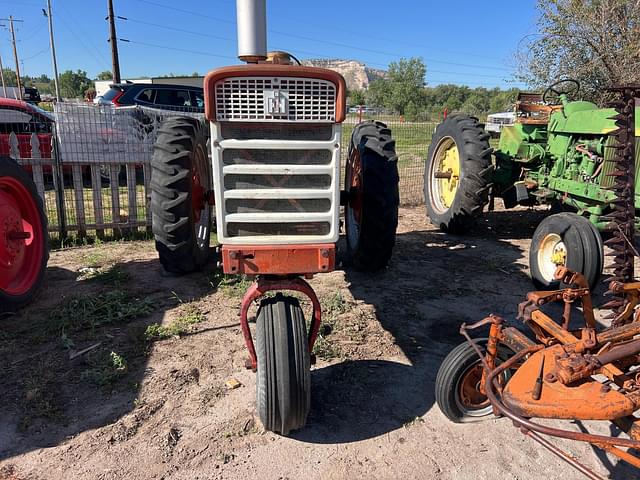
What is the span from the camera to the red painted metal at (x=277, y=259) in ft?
9.33

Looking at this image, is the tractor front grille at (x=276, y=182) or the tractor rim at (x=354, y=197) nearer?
the tractor front grille at (x=276, y=182)

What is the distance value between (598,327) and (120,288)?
4.31m

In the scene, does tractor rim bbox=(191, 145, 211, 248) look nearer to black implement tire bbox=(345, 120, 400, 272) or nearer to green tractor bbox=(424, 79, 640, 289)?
black implement tire bbox=(345, 120, 400, 272)

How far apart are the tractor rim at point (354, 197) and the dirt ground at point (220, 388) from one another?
582 mm

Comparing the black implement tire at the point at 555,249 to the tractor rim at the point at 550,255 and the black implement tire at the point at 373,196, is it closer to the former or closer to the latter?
the tractor rim at the point at 550,255

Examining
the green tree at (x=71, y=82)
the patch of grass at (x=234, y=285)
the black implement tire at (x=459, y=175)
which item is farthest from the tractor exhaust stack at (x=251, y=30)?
the green tree at (x=71, y=82)

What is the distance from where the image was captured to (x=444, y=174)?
7.52 meters

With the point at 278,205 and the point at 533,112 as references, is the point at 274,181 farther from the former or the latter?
the point at 533,112

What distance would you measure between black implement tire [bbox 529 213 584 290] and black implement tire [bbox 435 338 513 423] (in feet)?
6.81

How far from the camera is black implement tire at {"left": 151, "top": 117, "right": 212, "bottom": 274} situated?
3965mm

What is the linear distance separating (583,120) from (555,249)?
1896mm

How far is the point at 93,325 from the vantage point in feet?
13.4

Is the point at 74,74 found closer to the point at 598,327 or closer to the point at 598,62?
the point at 598,62

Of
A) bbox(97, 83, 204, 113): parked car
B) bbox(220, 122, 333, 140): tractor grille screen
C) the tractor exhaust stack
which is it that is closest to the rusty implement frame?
bbox(220, 122, 333, 140): tractor grille screen
